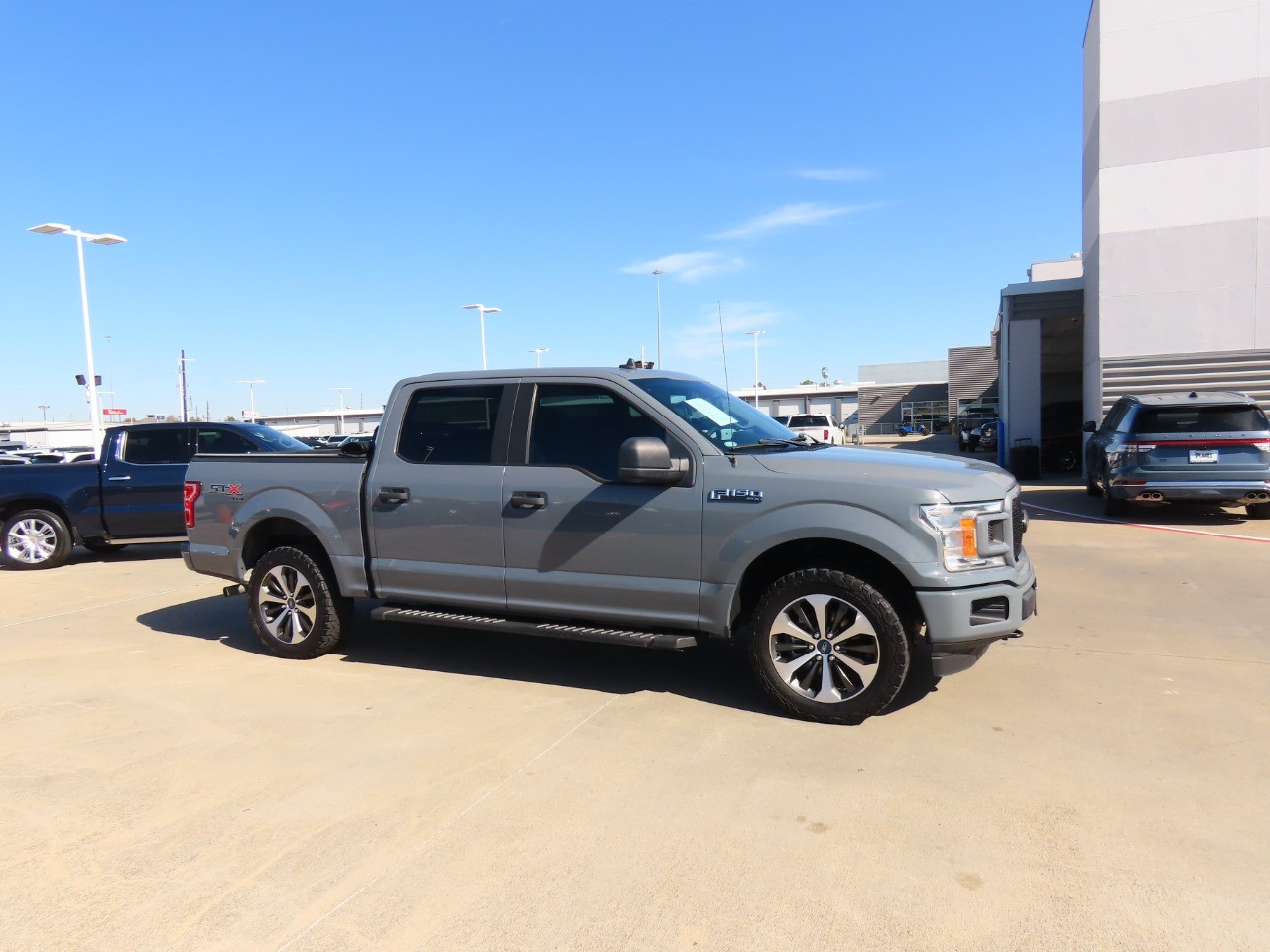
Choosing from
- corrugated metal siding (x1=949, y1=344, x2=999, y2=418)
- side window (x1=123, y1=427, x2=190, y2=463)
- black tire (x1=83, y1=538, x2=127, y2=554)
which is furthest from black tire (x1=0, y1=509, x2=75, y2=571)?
corrugated metal siding (x1=949, y1=344, x2=999, y2=418)

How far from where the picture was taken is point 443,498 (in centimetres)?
532

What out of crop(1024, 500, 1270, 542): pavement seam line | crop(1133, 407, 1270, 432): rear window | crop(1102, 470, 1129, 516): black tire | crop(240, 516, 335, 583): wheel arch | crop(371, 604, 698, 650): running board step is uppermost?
crop(1133, 407, 1270, 432): rear window

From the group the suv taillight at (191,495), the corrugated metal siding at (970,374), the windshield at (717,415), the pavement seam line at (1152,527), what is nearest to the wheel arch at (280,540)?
the suv taillight at (191,495)

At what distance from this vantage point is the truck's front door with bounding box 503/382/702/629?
185 inches

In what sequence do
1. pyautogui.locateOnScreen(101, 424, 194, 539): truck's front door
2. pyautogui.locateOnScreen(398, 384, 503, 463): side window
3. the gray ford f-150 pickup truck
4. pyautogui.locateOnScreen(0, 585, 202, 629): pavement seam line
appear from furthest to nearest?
1. pyautogui.locateOnScreen(101, 424, 194, 539): truck's front door
2. pyautogui.locateOnScreen(0, 585, 202, 629): pavement seam line
3. pyautogui.locateOnScreen(398, 384, 503, 463): side window
4. the gray ford f-150 pickup truck

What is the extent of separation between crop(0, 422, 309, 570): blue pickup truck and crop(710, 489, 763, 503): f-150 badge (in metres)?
7.33

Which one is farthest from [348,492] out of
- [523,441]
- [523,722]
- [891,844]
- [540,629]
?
[891,844]

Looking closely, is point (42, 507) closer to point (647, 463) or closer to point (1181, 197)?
point (647, 463)

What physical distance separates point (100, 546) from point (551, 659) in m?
8.55

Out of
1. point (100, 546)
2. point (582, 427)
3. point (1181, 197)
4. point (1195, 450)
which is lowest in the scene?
point (100, 546)

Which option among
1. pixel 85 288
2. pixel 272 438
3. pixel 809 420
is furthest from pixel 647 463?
pixel 809 420

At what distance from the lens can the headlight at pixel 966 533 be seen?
13.8 feet

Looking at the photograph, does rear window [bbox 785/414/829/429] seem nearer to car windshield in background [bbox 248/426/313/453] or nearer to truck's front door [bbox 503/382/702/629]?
car windshield in background [bbox 248/426/313/453]

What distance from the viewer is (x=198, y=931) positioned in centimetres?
277
